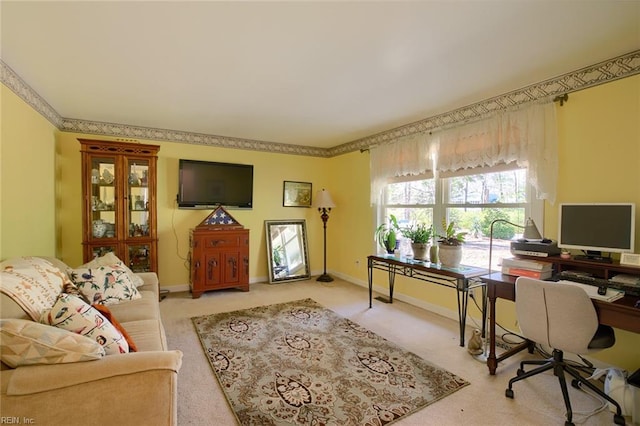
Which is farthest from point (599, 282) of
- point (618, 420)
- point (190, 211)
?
point (190, 211)

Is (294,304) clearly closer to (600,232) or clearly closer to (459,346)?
(459,346)

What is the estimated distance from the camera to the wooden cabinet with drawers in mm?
4016

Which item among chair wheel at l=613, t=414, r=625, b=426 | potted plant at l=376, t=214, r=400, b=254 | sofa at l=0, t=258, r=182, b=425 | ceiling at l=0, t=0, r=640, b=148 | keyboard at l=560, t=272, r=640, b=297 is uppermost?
ceiling at l=0, t=0, r=640, b=148

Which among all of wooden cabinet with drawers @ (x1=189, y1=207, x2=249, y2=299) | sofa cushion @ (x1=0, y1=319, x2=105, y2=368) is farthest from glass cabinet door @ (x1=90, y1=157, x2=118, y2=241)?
sofa cushion @ (x1=0, y1=319, x2=105, y2=368)

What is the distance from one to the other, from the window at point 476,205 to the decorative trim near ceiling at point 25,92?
3.96m

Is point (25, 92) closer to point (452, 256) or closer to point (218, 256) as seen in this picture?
point (218, 256)

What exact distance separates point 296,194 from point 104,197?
9.03 feet

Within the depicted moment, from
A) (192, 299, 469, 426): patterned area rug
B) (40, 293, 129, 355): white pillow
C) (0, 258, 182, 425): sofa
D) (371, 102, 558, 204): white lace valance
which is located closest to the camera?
(0, 258, 182, 425): sofa

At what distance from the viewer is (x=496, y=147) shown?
9.27ft

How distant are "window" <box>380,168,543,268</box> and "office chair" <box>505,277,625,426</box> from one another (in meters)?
1.05

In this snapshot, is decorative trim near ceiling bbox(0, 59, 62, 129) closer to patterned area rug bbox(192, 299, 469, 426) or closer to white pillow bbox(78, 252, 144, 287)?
white pillow bbox(78, 252, 144, 287)

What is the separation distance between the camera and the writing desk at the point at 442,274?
263 cm

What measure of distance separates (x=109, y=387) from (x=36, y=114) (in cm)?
310

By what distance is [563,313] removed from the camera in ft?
5.75
